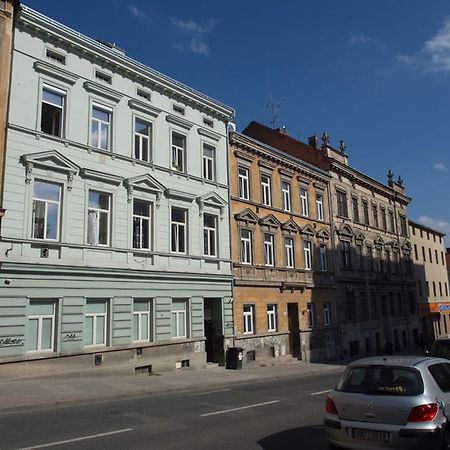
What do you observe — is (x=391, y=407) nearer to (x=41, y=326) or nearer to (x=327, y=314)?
(x=41, y=326)

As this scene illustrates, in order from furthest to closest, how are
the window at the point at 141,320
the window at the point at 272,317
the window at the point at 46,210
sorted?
the window at the point at 272,317
the window at the point at 141,320
the window at the point at 46,210

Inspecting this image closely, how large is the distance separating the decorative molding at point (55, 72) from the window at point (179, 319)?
414 inches

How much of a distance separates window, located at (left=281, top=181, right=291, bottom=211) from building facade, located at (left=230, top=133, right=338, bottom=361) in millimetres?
65

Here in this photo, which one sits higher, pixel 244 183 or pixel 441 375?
pixel 244 183

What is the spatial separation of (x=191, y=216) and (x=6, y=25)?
11.1 metres

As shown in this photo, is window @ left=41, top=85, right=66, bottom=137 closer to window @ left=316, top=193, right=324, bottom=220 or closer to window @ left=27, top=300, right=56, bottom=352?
window @ left=27, top=300, right=56, bottom=352

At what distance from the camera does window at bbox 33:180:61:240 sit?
17497mm

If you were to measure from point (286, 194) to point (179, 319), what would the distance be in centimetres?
1238

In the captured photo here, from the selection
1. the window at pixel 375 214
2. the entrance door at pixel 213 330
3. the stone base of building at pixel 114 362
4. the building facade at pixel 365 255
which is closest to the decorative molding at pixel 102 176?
the stone base of building at pixel 114 362

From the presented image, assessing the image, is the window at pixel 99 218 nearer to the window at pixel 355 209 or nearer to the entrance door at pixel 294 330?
the entrance door at pixel 294 330

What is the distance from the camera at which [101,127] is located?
→ 20453 millimetres

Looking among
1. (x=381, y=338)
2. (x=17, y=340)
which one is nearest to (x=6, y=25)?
(x=17, y=340)

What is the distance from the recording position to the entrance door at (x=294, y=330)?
96.2ft

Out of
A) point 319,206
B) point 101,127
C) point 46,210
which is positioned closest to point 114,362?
→ point 46,210
